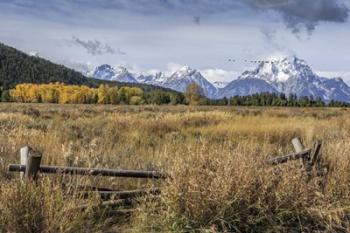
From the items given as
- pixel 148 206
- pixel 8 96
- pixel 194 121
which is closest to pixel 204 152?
pixel 148 206

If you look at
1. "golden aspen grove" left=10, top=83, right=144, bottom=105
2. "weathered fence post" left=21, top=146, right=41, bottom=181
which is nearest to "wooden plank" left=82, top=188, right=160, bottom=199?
"weathered fence post" left=21, top=146, right=41, bottom=181

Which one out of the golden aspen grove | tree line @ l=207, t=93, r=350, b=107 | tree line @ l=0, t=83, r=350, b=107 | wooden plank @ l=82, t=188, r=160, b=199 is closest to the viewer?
wooden plank @ l=82, t=188, r=160, b=199

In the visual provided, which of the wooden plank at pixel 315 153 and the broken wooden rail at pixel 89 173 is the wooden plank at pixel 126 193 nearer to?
the broken wooden rail at pixel 89 173

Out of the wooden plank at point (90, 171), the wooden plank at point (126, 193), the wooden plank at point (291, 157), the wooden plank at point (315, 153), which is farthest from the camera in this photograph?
the wooden plank at point (315, 153)

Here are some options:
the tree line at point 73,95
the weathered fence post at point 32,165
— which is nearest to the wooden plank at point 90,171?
the weathered fence post at point 32,165

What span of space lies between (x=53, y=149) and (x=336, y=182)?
4.96 metres

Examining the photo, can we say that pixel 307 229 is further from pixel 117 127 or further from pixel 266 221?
pixel 117 127

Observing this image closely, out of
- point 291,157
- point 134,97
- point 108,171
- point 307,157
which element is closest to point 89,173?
point 108,171

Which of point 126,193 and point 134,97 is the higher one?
point 126,193

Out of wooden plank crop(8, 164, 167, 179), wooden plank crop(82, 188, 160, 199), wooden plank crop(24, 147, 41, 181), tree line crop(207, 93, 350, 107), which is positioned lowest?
tree line crop(207, 93, 350, 107)

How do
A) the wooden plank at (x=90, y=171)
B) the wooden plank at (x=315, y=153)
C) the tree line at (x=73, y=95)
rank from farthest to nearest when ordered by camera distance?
the tree line at (x=73, y=95), the wooden plank at (x=315, y=153), the wooden plank at (x=90, y=171)

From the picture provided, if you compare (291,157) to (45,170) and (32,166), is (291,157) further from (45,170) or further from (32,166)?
(32,166)

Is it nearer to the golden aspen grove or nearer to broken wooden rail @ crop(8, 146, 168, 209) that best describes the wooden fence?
broken wooden rail @ crop(8, 146, 168, 209)

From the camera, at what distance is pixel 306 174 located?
805 cm
